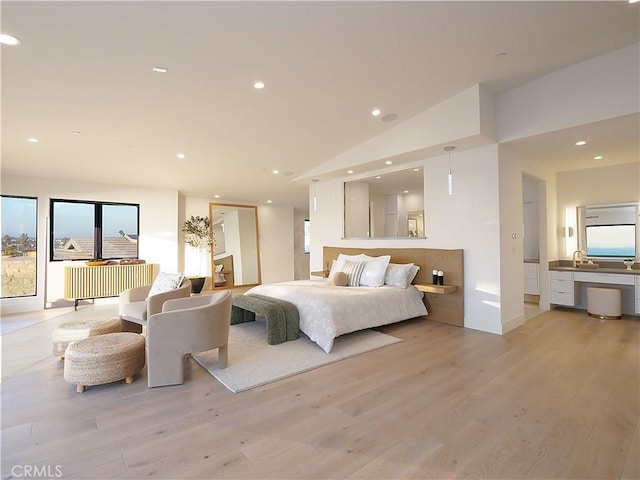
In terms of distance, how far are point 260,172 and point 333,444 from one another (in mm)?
5254

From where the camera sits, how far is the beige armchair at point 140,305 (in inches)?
142

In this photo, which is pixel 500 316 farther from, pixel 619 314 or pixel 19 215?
pixel 19 215

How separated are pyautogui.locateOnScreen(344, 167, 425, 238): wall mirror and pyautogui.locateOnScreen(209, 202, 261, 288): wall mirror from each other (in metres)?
3.84

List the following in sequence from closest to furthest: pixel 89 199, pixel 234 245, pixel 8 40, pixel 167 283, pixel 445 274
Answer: pixel 8 40 < pixel 167 283 < pixel 445 274 < pixel 89 199 < pixel 234 245

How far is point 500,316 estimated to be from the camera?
13.9ft

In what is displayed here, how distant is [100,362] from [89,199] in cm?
510

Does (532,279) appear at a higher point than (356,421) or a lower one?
higher

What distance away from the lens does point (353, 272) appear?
16.8 feet

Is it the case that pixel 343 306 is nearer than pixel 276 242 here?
Yes

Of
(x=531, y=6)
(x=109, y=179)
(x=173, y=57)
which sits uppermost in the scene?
(x=531, y=6)

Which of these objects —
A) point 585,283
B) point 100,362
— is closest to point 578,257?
point 585,283

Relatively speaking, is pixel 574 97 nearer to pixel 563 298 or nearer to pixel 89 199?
pixel 563 298

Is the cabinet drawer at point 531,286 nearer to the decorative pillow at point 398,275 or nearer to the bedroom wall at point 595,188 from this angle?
the bedroom wall at point 595,188

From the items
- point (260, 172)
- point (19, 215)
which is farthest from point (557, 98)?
point (19, 215)
